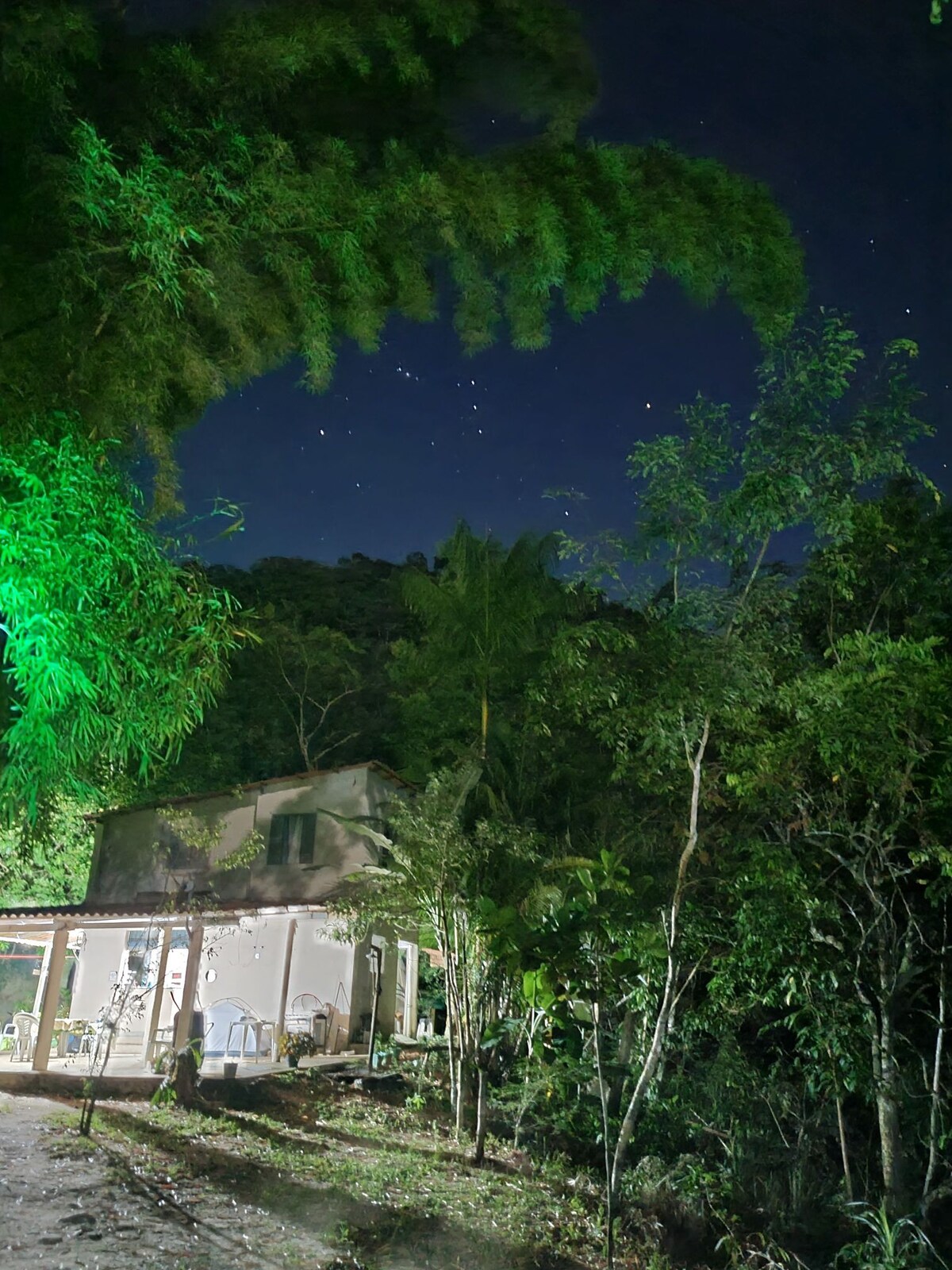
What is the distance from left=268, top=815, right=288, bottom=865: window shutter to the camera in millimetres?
13938

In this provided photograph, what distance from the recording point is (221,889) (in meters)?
14.0

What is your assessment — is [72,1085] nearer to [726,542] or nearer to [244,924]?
[244,924]

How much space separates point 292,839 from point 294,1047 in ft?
11.6

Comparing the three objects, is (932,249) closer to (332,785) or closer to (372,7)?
(372,7)

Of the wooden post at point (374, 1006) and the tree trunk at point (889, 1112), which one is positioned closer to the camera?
the tree trunk at point (889, 1112)

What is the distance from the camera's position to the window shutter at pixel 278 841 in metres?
13.9

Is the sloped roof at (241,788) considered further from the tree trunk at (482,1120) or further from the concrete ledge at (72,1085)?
the tree trunk at (482,1120)

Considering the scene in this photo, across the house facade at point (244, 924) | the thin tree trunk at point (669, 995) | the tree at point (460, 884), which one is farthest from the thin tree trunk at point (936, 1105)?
the house facade at point (244, 924)

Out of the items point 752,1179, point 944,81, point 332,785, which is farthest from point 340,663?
point 944,81

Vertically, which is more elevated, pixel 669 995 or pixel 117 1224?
Result: pixel 669 995

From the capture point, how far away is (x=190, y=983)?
10.6 m

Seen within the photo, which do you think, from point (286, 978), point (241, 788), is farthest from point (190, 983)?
point (241, 788)

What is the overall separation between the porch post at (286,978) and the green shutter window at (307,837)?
3.10ft

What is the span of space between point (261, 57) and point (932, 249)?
3595mm
